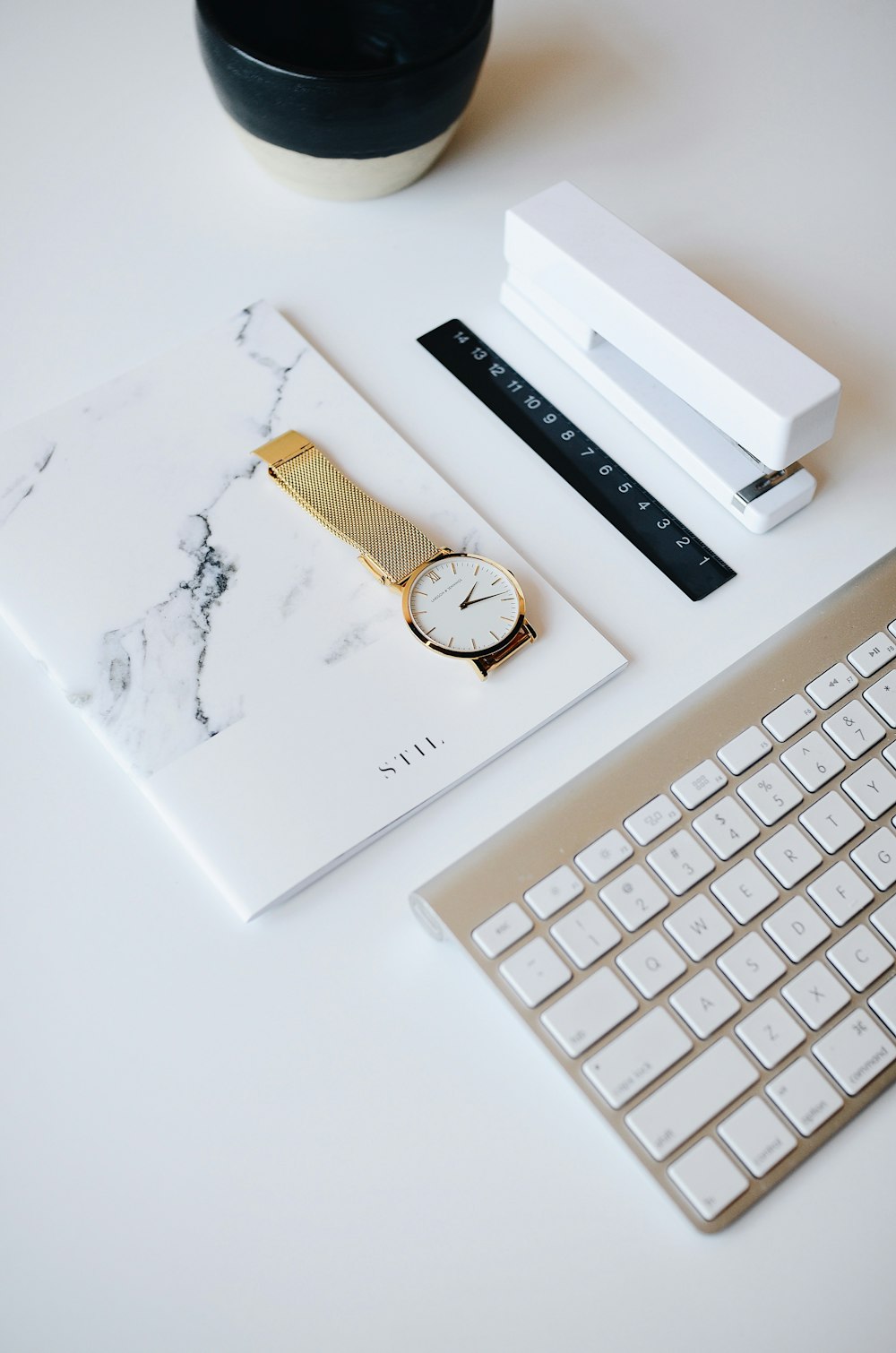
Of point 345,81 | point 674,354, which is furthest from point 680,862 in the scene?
point 345,81

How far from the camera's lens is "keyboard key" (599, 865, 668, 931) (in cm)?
43

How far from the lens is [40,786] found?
1.56ft

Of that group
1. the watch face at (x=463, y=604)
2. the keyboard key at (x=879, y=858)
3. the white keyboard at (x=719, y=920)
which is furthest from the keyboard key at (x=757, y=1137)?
the watch face at (x=463, y=604)

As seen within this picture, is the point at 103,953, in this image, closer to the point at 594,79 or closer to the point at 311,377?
the point at 311,377

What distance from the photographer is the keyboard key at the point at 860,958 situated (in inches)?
16.8

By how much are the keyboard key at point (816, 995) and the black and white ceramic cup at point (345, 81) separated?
0.45 metres

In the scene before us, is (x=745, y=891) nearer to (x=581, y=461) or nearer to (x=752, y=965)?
(x=752, y=965)

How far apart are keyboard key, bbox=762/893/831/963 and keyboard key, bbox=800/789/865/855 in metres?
0.03

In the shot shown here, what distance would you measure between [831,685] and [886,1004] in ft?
0.44

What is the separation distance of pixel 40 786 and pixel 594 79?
1.81ft

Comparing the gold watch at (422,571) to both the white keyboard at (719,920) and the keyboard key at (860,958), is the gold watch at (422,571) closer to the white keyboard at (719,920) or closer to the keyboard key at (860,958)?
the white keyboard at (719,920)

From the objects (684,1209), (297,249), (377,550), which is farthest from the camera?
(297,249)

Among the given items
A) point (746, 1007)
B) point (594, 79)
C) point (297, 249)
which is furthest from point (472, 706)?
point (594, 79)

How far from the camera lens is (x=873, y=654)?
0.49 meters
